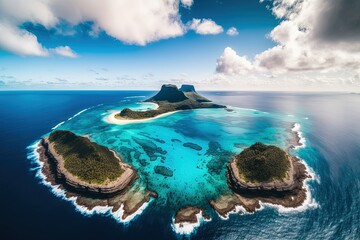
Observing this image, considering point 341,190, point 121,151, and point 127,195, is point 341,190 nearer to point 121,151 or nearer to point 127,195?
point 127,195

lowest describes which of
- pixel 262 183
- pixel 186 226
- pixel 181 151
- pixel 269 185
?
pixel 181 151

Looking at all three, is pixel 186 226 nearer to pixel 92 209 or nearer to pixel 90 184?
pixel 92 209

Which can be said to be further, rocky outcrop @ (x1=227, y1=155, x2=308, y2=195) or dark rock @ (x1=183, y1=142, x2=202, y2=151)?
dark rock @ (x1=183, y1=142, x2=202, y2=151)

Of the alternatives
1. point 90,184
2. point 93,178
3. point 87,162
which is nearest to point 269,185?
point 90,184

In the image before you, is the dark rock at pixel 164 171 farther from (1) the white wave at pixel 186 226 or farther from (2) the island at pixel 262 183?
(1) the white wave at pixel 186 226

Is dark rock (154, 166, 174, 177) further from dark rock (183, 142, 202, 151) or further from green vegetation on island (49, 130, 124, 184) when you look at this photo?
dark rock (183, 142, 202, 151)

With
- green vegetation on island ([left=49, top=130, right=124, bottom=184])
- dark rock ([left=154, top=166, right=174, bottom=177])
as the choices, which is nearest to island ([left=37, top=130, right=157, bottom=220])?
green vegetation on island ([left=49, top=130, right=124, bottom=184])
